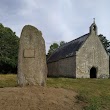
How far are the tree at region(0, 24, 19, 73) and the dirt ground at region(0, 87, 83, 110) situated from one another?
30.3m

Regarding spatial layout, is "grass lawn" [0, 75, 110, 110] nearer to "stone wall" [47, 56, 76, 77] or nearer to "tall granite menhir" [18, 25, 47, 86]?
"tall granite menhir" [18, 25, 47, 86]

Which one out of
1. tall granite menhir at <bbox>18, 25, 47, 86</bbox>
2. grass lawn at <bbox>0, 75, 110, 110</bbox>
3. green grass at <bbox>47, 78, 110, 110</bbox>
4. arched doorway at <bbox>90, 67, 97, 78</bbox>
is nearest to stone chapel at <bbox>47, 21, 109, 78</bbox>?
arched doorway at <bbox>90, 67, 97, 78</bbox>

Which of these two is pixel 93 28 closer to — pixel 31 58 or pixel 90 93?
pixel 90 93

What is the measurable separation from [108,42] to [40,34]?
53.5 metres

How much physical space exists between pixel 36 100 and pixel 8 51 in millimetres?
33823

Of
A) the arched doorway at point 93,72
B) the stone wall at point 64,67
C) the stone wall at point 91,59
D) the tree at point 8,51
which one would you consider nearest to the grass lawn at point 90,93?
the stone wall at point 91,59

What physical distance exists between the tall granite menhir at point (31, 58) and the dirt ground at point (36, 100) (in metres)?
0.92

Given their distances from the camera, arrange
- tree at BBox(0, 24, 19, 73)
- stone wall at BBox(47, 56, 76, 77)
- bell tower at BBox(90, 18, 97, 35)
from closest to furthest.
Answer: stone wall at BBox(47, 56, 76, 77), bell tower at BBox(90, 18, 97, 35), tree at BBox(0, 24, 19, 73)

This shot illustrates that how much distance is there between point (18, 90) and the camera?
1152 cm

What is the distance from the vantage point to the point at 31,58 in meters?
12.9

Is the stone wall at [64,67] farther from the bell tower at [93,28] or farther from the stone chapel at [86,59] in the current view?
the bell tower at [93,28]

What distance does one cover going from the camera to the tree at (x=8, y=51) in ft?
137

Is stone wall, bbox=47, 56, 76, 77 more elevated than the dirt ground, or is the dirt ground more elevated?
stone wall, bbox=47, 56, 76, 77

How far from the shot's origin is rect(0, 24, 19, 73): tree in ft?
137
